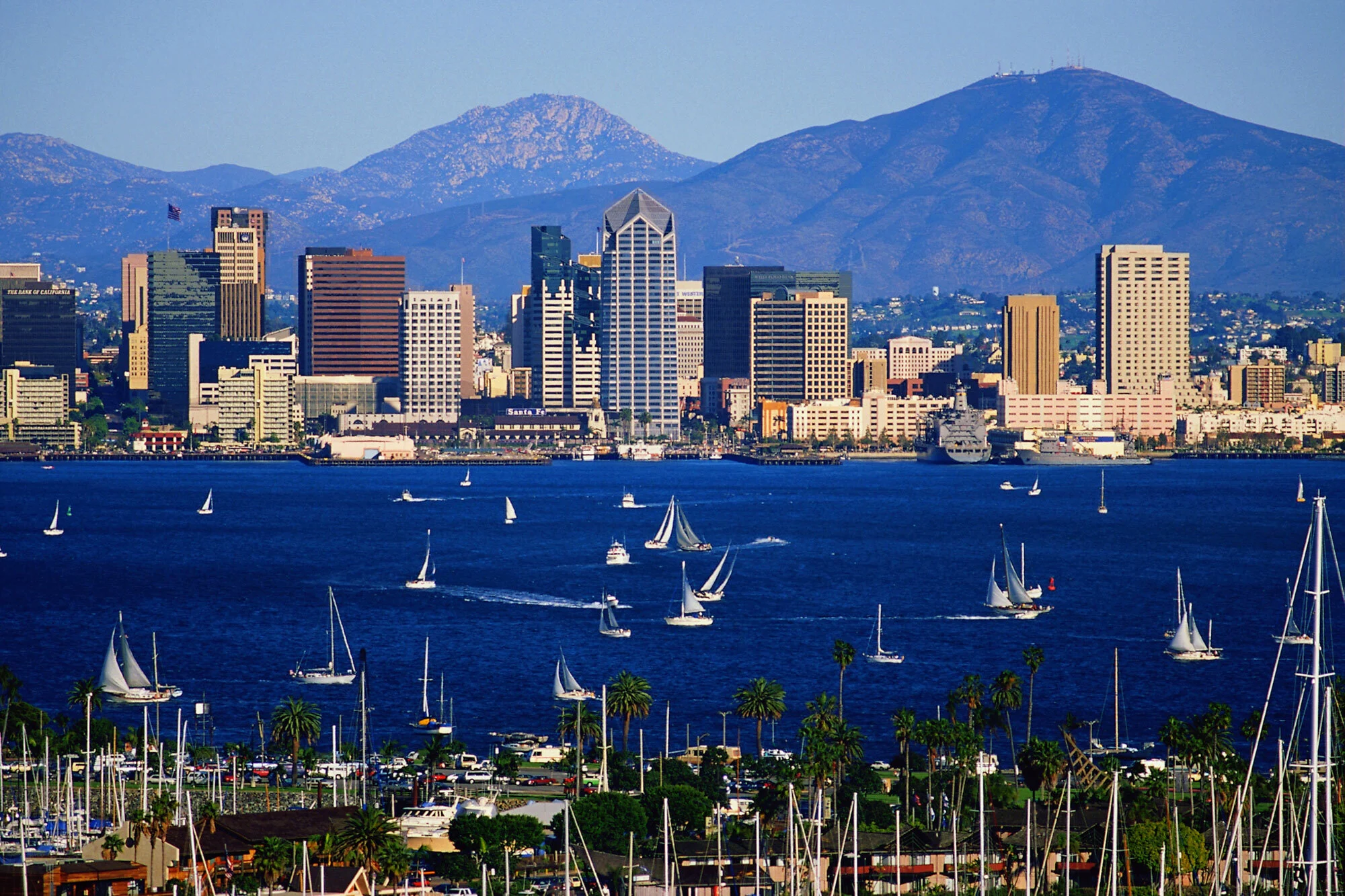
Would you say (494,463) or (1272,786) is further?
(494,463)

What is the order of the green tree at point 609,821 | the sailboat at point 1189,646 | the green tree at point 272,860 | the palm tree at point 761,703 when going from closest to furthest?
1. the green tree at point 272,860
2. the green tree at point 609,821
3. the palm tree at point 761,703
4. the sailboat at point 1189,646

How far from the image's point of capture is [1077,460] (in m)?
184

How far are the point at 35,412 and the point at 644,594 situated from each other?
422 ft

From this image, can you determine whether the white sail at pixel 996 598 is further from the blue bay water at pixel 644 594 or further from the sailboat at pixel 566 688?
the sailboat at pixel 566 688

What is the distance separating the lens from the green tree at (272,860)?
96.5 feet

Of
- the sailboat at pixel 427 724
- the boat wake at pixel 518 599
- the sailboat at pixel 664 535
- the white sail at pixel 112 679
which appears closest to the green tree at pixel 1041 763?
the sailboat at pixel 427 724

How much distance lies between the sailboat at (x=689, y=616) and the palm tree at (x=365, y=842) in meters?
37.1

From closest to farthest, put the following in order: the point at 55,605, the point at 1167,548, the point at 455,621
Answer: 1. the point at 455,621
2. the point at 55,605
3. the point at 1167,548

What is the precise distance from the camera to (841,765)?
38562 millimetres

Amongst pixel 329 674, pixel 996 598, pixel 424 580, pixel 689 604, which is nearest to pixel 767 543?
pixel 424 580

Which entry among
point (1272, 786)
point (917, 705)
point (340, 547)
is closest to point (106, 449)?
point (340, 547)

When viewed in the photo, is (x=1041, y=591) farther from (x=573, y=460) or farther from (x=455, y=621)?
(x=573, y=460)

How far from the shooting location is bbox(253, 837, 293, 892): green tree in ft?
96.5

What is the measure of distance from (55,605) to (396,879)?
45.4 m
